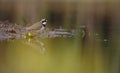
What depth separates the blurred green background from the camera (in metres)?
1.63

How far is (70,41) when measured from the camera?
165 cm

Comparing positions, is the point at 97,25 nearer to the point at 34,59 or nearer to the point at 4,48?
the point at 34,59

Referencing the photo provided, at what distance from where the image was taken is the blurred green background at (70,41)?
→ 64.2 inches

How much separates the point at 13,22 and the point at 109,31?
1.87 ft

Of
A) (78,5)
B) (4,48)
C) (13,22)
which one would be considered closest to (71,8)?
(78,5)

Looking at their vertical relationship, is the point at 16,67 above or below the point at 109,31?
below

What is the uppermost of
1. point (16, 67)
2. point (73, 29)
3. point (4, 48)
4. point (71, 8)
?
point (71, 8)

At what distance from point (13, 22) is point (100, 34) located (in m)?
0.52

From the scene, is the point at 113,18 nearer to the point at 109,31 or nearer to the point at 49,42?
the point at 109,31

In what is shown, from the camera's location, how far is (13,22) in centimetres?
162

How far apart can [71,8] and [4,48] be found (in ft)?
1.50

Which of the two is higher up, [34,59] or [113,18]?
[113,18]

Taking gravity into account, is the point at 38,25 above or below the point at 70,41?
above

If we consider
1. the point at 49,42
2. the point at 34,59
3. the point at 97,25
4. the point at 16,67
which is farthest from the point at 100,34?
the point at 16,67
